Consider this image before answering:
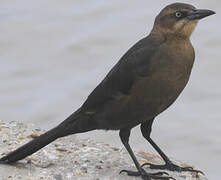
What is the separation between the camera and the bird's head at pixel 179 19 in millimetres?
6000

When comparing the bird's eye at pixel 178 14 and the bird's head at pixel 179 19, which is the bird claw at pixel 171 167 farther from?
the bird's eye at pixel 178 14

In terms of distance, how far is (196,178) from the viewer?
6.48 m

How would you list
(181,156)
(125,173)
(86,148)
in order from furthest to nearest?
(181,156) < (86,148) < (125,173)

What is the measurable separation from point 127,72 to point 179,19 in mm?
622

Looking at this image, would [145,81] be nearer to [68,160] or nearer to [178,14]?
[178,14]

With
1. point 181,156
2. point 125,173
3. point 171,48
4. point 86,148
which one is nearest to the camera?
point 171,48

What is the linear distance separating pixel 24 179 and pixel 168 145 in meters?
4.72

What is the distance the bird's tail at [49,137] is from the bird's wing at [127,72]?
0.19 metres

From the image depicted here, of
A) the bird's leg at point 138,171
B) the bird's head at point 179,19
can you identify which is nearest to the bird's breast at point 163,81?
the bird's head at point 179,19

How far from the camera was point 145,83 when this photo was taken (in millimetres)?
5887

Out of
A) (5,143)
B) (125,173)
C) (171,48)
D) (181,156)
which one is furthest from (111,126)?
(181,156)

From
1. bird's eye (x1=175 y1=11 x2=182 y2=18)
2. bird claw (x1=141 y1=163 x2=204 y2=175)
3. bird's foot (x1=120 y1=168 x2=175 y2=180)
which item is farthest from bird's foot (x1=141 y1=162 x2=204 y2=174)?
bird's eye (x1=175 y1=11 x2=182 y2=18)

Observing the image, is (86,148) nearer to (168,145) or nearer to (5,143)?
(5,143)

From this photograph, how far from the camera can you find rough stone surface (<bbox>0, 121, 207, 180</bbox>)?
6219 millimetres
